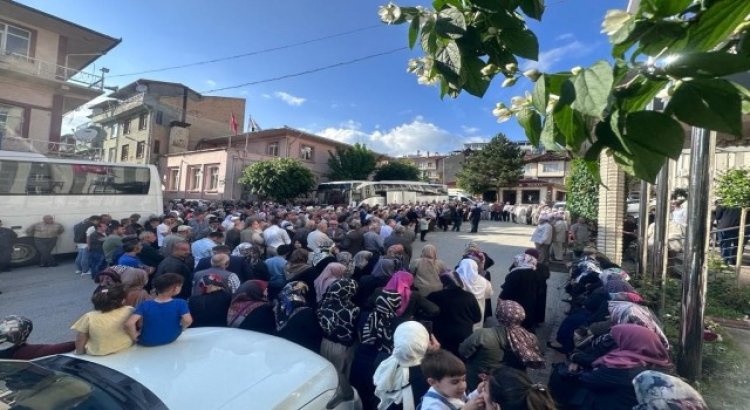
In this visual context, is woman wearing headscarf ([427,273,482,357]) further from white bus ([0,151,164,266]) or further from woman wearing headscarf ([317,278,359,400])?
white bus ([0,151,164,266])

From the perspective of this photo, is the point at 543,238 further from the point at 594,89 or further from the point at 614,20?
the point at 594,89

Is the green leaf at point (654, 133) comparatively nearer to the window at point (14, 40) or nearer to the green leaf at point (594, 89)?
the green leaf at point (594, 89)

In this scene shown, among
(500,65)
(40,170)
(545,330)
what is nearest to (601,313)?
(545,330)

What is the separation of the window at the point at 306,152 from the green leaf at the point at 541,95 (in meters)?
31.4

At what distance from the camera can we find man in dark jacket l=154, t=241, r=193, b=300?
537cm

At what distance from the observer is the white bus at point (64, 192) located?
9438 millimetres

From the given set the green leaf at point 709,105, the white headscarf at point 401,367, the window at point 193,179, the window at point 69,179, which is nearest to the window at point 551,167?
the window at point 193,179

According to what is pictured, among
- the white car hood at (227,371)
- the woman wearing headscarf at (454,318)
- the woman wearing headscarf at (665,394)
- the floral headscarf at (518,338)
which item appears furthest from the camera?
the woman wearing headscarf at (454,318)

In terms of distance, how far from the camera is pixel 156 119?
31.7 metres

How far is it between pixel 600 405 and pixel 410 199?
898 inches

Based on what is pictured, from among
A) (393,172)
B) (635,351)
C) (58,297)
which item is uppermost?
(393,172)

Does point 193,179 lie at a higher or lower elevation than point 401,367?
higher

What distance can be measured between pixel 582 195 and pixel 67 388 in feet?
42.7

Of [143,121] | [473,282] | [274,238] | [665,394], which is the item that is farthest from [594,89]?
[143,121]
